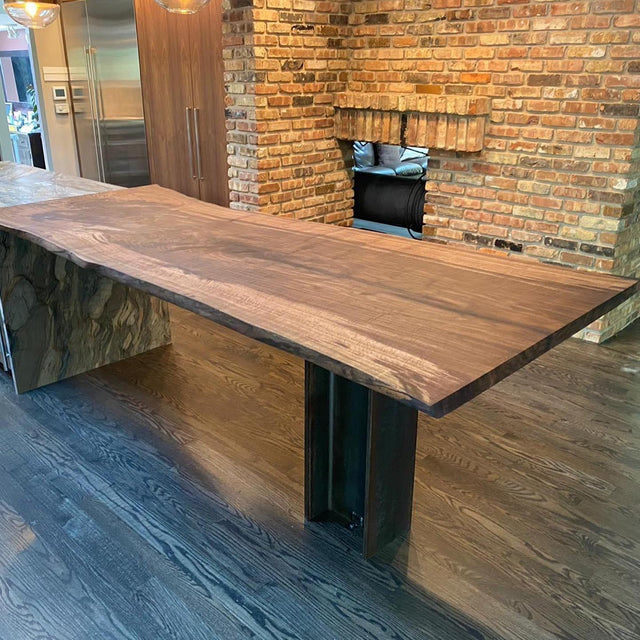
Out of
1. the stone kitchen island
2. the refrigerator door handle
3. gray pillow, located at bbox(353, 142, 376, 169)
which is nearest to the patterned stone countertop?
the stone kitchen island

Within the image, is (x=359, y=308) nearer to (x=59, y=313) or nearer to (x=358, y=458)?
(x=358, y=458)

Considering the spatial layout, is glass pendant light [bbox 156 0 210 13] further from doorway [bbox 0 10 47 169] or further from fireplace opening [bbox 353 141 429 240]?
doorway [bbox 0 10 47 169]

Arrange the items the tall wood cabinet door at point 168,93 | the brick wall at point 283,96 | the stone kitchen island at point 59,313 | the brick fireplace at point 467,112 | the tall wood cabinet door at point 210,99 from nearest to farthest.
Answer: the stone kitchen island at point 59,313 → the brick fireplace at point 467,112 → the brick wall at point 283,96 → the tall wood cabinet door at point 210,99 → the tall wood cabinet door at point 168,93

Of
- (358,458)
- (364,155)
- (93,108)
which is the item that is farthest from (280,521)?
(93,108)

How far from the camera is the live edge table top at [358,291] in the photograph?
3.93ft

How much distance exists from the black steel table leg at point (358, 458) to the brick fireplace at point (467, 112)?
1832 millimetres

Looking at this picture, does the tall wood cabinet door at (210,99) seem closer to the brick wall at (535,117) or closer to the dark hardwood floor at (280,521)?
the brick wall at (535,117)

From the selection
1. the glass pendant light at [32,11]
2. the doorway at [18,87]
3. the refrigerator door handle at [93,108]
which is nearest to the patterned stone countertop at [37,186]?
the glass pendant light at [32,11]

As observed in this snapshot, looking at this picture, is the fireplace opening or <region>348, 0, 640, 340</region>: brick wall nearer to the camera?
<region>348, 0, 640, 340</region>: brick wall

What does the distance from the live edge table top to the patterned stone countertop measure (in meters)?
0.47

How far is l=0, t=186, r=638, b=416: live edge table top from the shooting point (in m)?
1.20

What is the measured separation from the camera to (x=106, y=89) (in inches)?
191

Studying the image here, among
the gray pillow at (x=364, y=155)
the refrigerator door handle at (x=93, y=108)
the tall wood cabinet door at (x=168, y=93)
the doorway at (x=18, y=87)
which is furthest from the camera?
the doorway at (x=18, y=87)

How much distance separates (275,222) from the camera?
232cm
